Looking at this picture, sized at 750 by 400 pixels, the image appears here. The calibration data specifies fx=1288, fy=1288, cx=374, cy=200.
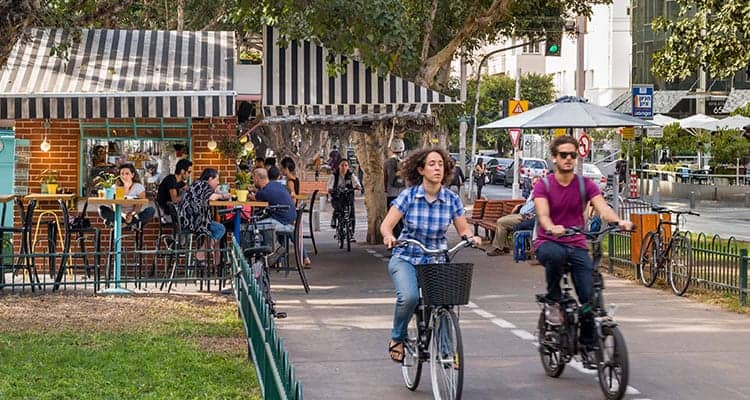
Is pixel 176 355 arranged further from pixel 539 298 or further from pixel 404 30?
pixel 404 30

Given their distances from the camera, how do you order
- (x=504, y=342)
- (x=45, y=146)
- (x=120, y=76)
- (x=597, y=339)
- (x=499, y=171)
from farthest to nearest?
(x=499, y=171)
(x=45, y=146)
(x=120, y=76)
(x=504, y=342)
(x=597, y=339)

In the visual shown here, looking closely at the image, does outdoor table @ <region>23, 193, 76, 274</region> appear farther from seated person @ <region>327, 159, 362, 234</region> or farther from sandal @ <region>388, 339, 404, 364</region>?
sandal @ <region>388, 339, 404, 364</region>

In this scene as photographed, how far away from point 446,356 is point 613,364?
1164mm

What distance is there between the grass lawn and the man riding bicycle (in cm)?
228

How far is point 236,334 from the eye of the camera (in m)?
11.6

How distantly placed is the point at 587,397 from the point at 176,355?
3.32 m

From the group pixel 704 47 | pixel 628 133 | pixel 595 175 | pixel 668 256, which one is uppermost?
pixel 704 47

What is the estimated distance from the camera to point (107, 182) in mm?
16422

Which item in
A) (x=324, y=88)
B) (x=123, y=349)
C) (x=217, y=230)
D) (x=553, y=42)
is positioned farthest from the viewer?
(x=553, y=42)

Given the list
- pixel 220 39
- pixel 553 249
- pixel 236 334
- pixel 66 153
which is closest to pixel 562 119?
pixel 220 39

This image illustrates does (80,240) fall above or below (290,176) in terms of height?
below

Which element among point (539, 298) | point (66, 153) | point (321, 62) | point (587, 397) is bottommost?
point (587, 397)

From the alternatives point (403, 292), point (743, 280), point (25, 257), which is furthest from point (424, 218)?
point (25, 257)

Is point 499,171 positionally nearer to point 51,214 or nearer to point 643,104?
point 643,104
